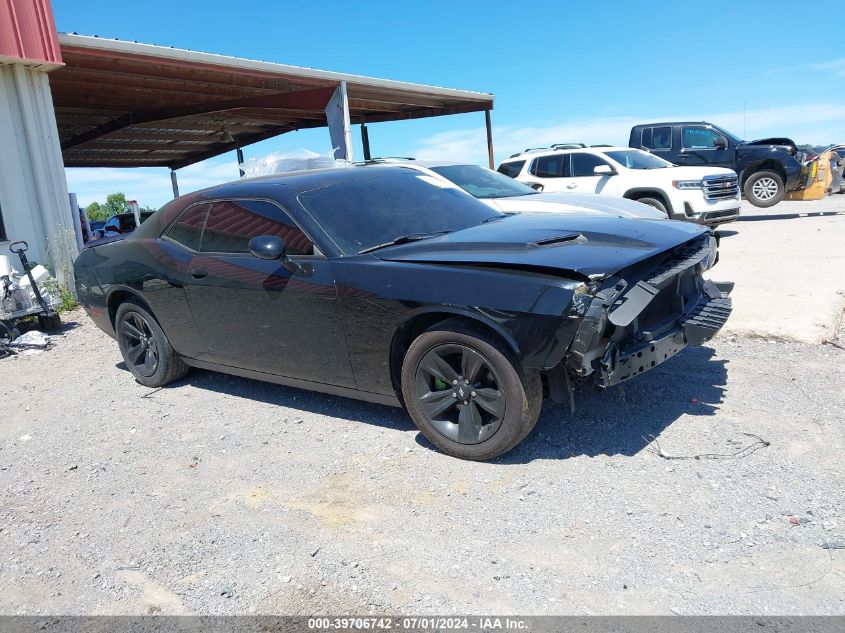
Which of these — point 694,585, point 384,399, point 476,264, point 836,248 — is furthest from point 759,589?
point 836,248

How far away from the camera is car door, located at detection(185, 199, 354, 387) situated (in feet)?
13.2

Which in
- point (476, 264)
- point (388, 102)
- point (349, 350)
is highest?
point (388, 102)

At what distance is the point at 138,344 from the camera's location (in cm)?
564

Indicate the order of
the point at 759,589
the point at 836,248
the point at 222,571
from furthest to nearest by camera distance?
the point at 836,248 < the point at 222,571 < the point at 759,589

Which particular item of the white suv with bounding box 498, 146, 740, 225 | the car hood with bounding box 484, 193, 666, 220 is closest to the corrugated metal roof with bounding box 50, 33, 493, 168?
the white suv with bounding box 498, 146, 740, 225

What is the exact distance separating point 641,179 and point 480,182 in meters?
4.36

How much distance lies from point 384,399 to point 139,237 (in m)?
2.78

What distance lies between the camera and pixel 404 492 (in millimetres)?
3410

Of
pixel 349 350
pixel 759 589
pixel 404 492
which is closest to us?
pixel 759 589

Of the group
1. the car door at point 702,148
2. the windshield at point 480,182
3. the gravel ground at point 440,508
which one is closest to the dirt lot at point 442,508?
the gravel ground at point 440,508

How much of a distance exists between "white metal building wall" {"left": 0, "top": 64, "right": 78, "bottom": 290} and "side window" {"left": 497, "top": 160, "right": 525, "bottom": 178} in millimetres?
8148

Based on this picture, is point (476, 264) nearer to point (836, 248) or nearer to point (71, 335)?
point (71, 335)

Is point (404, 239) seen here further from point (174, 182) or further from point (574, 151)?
point (174, 182)

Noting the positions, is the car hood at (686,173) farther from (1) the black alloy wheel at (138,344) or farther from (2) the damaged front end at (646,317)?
(1) the black alloy wheel at (138,344)
